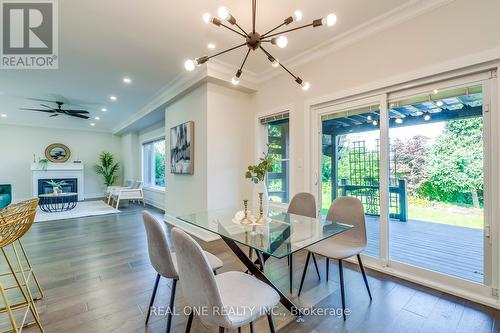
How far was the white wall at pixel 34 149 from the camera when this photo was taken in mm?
7484

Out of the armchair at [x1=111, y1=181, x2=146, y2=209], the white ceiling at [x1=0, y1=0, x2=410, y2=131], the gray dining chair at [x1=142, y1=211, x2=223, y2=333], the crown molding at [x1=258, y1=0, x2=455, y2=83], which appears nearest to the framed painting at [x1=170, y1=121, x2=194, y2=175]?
the white ceiling at [x1=0, y1=0, x2=410, y2=131]

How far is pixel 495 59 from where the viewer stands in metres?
1.81

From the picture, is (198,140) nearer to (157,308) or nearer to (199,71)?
(199,71)

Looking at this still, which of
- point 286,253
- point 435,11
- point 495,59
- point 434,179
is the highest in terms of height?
point 435,11

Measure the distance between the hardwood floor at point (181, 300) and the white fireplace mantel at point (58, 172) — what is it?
→ 19.8ft

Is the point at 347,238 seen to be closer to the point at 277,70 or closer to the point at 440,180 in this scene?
the point at 440,180

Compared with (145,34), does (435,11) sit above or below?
below

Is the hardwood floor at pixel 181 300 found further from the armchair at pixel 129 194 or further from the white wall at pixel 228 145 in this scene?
the armchair at pixel 129 194

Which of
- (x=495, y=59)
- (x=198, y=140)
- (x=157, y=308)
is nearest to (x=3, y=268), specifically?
(x=157, y=308)

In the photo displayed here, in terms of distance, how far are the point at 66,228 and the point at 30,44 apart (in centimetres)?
329

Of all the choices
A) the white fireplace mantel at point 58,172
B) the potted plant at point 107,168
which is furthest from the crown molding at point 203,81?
the white fireplace mantel at point 58,172

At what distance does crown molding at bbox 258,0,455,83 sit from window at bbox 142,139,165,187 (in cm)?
541

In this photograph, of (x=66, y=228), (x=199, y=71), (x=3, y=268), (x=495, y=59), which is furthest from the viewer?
(x=66, y=228)

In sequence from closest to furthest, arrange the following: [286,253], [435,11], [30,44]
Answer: [286,253], [435,11], [30,44]
